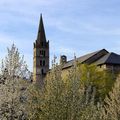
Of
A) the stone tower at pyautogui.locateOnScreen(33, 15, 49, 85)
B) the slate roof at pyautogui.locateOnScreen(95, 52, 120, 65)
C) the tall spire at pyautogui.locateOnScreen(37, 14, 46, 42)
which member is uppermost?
the tall spire at pyautogui.locateOnScreen(37, 14, 46, 42)

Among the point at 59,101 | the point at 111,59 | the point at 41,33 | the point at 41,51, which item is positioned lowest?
the point at 59,101

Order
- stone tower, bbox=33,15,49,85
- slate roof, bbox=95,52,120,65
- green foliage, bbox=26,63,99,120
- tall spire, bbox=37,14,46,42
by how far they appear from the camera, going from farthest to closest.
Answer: tall spire, bbox=37,14,46,42 → stone tower, bbox=33,15,49,85 → slate roof, bbox=95,52,120,65 → green foliage, bbox=26,63,99,120

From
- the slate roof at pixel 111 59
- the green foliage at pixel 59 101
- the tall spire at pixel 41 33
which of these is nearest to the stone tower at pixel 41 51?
the tall spire at pixel 41 33

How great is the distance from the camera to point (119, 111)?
1268 inches

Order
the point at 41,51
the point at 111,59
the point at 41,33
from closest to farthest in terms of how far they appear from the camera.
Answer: the point at 111,59 → the point at 41,51 → the point at 41,33

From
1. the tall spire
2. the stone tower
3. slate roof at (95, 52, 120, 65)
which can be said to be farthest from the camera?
the tall spire

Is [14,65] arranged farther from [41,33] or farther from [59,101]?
[41,33]

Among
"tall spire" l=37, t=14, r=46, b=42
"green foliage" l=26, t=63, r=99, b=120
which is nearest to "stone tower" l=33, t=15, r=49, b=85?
"tall spire" l=37, t=14, r=46, b=42

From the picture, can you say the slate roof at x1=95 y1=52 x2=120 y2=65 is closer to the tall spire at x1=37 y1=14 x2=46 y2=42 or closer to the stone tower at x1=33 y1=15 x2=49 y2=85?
the stone tower at x1=33 y1=15 x2=49 y2=85

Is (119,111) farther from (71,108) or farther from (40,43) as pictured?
(40,43)

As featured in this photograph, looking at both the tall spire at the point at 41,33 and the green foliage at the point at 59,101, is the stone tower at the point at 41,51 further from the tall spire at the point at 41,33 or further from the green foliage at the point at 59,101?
the green foliage at the point at 59,101

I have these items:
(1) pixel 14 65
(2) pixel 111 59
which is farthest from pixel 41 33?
(1) pixel 14 65

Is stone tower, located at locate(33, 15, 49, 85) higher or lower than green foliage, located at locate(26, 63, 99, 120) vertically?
higher

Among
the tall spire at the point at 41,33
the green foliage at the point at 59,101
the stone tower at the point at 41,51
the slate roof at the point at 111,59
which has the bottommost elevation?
the green foliage at the point at 59,101
